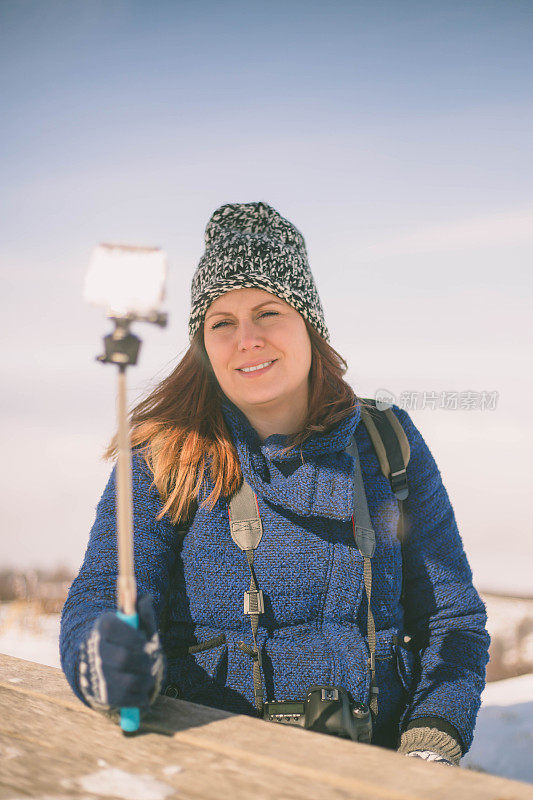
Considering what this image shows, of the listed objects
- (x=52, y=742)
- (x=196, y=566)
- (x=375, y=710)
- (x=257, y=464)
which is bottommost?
(x=375, y=710)

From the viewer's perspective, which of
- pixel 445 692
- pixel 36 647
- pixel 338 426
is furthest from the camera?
pixel 36 647

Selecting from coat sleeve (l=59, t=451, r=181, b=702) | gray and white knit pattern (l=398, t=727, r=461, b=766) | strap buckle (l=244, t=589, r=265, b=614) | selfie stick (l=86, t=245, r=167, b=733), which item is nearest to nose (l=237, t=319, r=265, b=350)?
coat sleeve (l=59, t=451, r=181, b=702)

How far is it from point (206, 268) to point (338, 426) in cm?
79

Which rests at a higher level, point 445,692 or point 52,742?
point 52,742

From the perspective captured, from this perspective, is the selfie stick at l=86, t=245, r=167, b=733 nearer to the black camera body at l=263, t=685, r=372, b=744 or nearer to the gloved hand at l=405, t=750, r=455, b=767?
the black camera body at l=263, t=685, r=372, b=744

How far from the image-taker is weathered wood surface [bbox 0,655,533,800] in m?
1.16

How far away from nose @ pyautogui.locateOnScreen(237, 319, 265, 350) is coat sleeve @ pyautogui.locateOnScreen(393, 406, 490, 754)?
2.45 ft

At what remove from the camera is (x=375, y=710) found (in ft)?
7.36

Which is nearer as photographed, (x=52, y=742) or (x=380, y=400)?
(x=52, y=742)

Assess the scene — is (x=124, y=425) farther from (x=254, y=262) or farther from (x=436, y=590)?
(x=436, y=590)

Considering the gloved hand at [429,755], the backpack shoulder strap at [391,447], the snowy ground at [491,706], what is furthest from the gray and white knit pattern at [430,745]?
the snowy ground at [491,706]

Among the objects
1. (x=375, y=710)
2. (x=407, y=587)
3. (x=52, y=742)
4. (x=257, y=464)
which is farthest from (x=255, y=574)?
(x=52, y=742)

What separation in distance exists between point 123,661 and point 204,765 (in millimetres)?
258

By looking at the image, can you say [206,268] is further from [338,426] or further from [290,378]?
[338,426]
